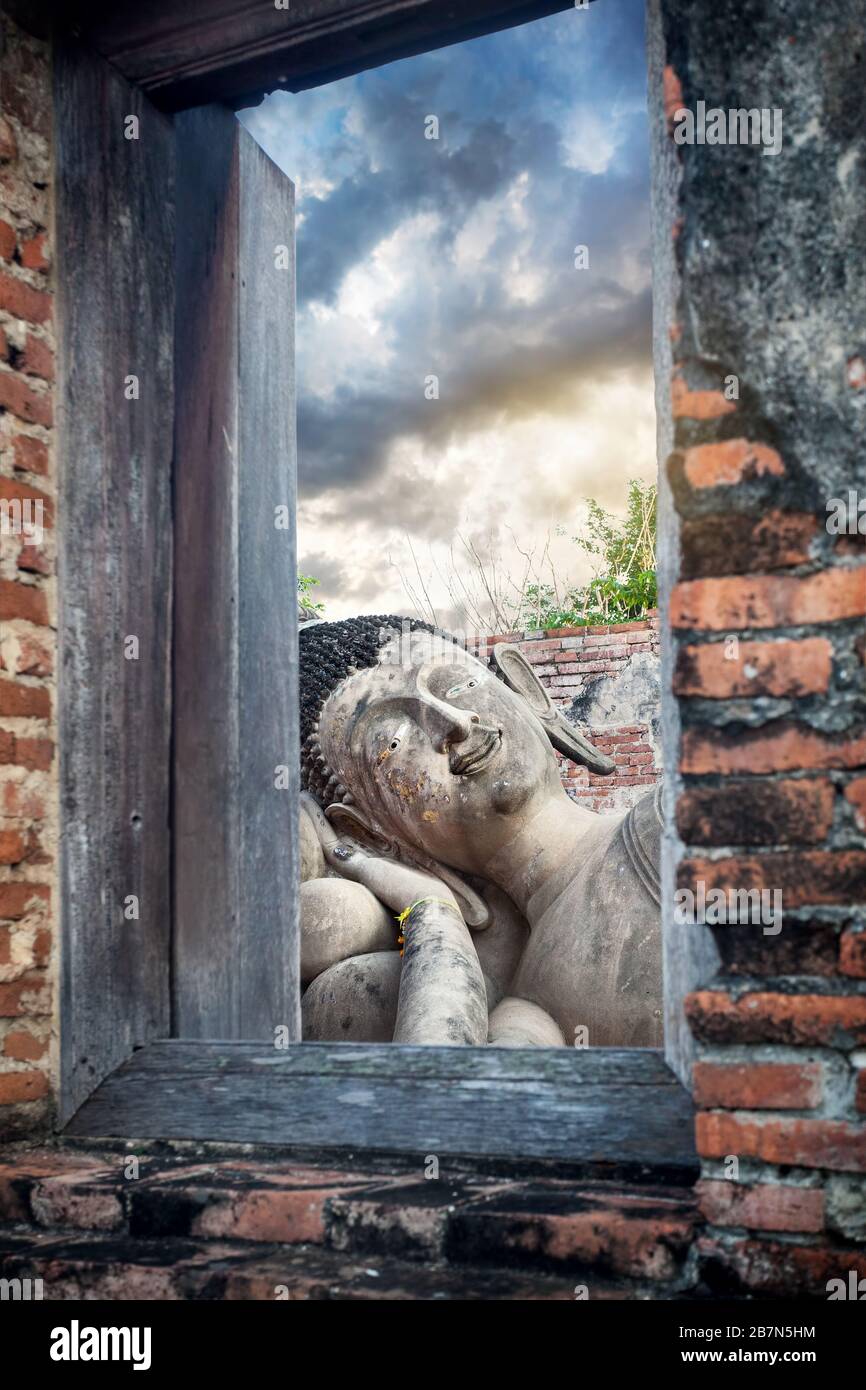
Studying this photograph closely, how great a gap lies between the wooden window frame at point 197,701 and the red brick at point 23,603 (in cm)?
6

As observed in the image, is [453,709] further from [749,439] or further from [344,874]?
[749,439]

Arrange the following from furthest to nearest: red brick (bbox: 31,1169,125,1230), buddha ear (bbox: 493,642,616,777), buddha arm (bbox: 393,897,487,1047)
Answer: buddha ear (bbox: 493,642,616,777), buddha arm (bbox: 393,897,487,1047), red brick (bbox: 31,1169,125,1230)

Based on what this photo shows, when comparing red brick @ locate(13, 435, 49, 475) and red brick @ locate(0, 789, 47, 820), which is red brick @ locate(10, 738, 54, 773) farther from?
red brick @ locate(13, 435, 49, 475)

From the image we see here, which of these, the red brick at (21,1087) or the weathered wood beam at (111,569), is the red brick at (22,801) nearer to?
the weathered wood beam at (111,569)

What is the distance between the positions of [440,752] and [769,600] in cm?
211

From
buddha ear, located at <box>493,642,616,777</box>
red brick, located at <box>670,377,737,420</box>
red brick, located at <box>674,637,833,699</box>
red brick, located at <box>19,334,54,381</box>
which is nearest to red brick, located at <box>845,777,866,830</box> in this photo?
red brick, located at <box>674,637,833,699</box>

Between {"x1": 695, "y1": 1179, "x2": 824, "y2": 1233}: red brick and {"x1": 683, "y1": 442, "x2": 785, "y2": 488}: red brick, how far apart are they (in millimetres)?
919

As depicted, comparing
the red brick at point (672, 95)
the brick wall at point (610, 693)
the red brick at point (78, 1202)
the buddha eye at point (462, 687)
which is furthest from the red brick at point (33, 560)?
the brick wall at point (610, 693)

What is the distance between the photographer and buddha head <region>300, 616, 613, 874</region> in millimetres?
3568

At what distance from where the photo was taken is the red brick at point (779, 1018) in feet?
4.89

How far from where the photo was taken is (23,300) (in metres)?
2.22

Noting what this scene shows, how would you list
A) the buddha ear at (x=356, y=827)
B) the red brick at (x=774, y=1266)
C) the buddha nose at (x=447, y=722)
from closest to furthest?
1. the red brick at (x=774, y=1266)
2. the buddha nose at (x=447, y=722)
3. the buddha ear at (x=356, y=827)

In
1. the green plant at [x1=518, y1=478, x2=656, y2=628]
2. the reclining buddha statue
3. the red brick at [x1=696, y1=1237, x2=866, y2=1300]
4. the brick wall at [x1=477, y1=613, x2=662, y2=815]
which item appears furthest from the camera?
the green plant at [x1=518, y1=478, x2=656, y2=628]

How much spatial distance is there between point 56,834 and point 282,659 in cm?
74
